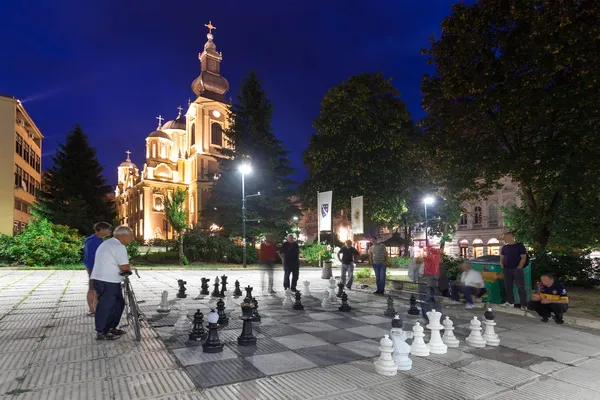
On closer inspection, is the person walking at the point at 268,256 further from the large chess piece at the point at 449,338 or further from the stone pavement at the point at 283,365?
the large chess piece at the point at 449,338

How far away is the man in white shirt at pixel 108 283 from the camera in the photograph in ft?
19.0

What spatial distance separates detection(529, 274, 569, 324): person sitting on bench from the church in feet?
185

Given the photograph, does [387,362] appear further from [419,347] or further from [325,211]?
[325,211]

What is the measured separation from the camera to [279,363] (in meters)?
4.79

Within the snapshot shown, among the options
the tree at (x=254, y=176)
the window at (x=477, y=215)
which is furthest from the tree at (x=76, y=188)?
the window at (x=477, y=215)

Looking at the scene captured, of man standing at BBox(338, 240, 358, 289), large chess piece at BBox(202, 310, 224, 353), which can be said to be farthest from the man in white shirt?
man standing at BBox(338, 240, 358, 289)

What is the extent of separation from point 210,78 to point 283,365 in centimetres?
7043

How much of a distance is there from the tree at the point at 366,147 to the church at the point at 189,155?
36786 mm

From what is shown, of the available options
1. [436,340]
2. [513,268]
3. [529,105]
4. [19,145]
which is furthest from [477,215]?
[19,145]

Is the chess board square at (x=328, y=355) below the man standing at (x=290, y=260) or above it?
below

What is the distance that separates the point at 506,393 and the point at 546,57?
462 inches

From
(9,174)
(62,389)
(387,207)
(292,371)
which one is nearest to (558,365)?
(292,371)

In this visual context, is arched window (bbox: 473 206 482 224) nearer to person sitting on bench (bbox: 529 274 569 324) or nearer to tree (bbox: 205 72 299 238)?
tree (bbox: 205 72 299 238)

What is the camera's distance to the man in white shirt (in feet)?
19.0
